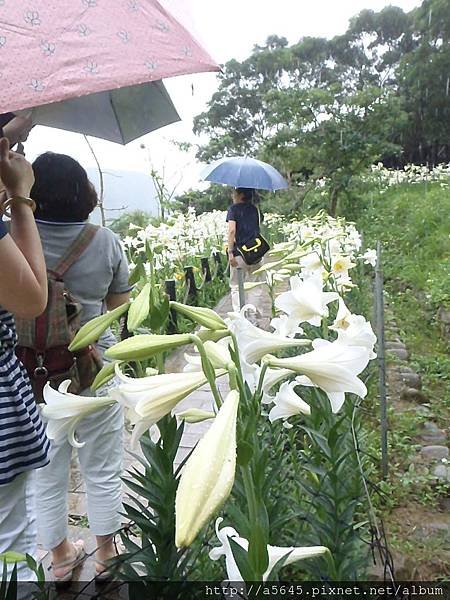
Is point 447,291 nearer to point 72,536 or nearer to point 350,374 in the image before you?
point 72,536

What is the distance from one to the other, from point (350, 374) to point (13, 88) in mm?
742

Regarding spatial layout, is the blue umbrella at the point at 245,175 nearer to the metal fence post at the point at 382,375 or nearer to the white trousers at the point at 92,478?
the metal fence post at the point at 382,375

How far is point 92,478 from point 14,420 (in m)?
0.66

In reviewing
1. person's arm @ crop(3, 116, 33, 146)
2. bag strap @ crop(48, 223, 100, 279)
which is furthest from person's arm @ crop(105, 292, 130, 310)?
person's arm @ crop(3, 116, 33, 146)

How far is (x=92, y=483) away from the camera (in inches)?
67.1

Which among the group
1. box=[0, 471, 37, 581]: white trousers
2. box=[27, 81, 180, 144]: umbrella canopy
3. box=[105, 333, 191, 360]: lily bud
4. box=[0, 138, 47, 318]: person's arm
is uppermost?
box=[27, 81, 180, 144]: umbrella canopy

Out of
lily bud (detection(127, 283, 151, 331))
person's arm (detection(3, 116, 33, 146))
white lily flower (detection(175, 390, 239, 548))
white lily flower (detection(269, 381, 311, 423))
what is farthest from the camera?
person's arm (detection(3, 116, 33, 146))

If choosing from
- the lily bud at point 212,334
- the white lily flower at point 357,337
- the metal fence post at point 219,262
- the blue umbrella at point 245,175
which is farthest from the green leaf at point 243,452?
the metal fence post at point 219,262

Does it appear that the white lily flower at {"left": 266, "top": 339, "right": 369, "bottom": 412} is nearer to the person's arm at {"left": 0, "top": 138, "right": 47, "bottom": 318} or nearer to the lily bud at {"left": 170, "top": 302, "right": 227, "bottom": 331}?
the lily bud at {"left": 170, "top": 302, "right": 227, "bottom": 331}

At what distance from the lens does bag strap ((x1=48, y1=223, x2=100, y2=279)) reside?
151 centimetres

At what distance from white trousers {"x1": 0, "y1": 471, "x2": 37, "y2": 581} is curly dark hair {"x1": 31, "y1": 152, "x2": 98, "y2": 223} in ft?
2.27

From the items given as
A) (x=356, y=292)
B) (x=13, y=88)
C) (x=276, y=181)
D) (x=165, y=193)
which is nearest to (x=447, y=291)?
(x=356, y=292)

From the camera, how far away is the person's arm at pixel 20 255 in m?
1.00

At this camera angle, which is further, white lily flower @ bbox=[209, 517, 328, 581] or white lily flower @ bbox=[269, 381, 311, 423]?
white lily flower @ bbox=[269, 381, 311, 423]
